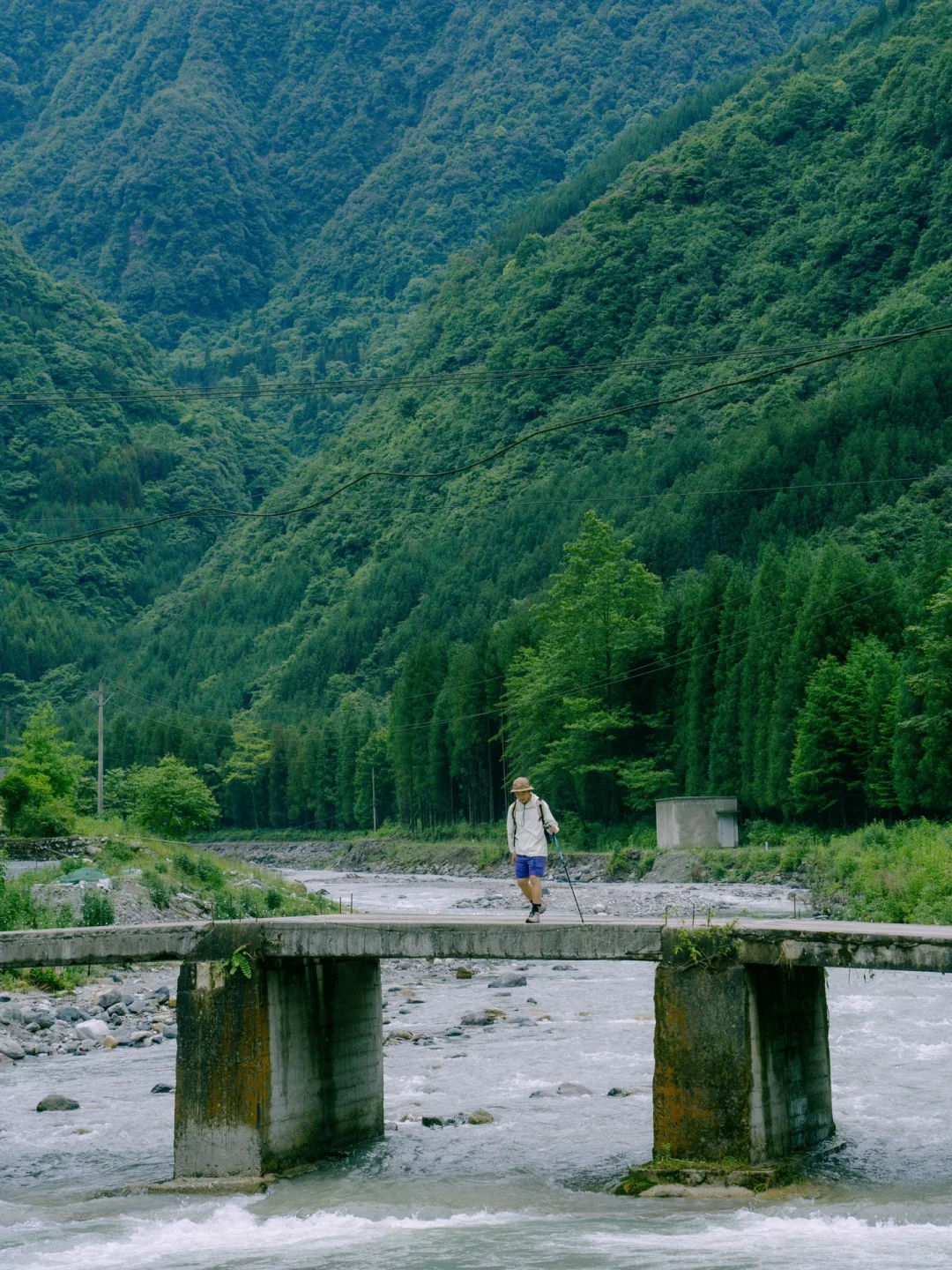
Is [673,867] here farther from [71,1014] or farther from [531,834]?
[531,834]

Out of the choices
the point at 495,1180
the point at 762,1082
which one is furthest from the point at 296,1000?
the point at 762,1082

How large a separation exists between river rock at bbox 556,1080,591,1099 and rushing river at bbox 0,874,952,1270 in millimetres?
149

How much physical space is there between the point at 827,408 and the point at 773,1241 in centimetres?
15194

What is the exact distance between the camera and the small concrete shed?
7612 centimetres

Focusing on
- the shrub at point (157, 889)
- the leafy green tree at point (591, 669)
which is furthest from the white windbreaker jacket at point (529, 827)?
the leafy green tree at point (591, 669)

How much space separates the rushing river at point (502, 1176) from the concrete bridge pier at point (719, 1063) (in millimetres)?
648

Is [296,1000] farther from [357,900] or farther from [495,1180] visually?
[357,900]

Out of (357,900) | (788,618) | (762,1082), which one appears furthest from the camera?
(788,618)

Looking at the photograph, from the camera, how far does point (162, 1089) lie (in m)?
26.1

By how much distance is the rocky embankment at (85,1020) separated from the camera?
3034 centimetres

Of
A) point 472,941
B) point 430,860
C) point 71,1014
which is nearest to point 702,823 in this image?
point 430,860

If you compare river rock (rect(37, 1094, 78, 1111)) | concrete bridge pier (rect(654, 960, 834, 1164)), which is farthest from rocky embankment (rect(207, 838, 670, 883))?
concrete bridge pier (rect(654, 960, 834, 1164))

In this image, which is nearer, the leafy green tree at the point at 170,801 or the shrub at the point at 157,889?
the shrub at the point at 157,889

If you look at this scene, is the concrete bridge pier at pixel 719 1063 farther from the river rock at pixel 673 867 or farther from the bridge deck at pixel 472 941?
the river rock at pixel 673 867
